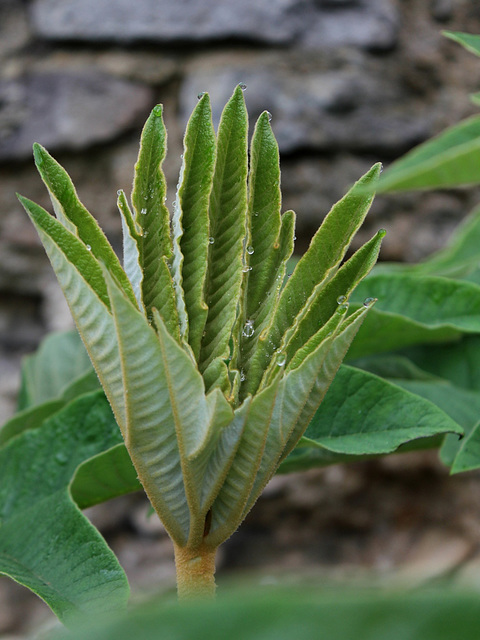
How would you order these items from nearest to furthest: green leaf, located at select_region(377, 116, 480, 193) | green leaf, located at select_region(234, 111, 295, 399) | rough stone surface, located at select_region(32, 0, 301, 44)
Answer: green leaf, located at select_region(377, 116, 480, 193)
green leaf, located at select_region(234, 111, 295, 399)
rough stone surface, located at select_region(32, 0, 301, 44)

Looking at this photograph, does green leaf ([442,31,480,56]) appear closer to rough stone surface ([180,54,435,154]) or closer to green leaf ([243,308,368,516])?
green leaf ([243,308,368,516])

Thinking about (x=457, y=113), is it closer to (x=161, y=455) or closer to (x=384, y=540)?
(x=384, y=540)

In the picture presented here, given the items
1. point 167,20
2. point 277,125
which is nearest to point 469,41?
point 277,125

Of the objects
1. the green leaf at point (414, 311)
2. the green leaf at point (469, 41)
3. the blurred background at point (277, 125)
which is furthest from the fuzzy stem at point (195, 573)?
the blurred background at point (277, 125)

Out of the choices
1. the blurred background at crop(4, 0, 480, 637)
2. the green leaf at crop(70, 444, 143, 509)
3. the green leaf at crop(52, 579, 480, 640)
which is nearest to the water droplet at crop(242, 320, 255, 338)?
the green leaf at crop(70, 444, 143, 509)

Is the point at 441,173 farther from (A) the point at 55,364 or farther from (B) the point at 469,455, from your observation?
(A) the point at 55,364
